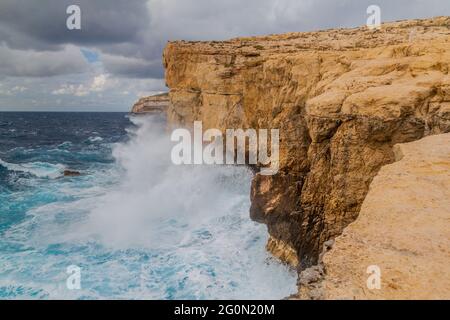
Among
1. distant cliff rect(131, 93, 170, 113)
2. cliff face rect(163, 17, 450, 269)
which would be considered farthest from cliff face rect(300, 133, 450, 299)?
distant cliff rect(131, 93, 170, 113)

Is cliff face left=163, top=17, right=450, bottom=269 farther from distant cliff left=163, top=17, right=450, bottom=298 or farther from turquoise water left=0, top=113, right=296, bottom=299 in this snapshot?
turquoise water left=0, top=113, right=296, bottom=299

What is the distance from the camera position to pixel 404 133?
29.4 ft

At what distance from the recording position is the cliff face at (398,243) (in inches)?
168

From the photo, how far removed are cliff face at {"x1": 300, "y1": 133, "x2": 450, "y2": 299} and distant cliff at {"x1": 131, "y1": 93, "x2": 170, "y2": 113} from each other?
71.1m

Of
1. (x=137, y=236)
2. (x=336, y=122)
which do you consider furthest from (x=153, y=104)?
(x=336, y=122)

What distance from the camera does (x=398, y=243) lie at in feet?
16.4

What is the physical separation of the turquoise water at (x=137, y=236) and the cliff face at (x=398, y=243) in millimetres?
6526

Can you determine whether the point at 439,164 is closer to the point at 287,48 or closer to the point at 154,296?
the point at 154,296

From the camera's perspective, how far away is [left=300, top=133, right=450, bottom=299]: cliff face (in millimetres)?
4262

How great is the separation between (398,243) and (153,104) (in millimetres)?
84517

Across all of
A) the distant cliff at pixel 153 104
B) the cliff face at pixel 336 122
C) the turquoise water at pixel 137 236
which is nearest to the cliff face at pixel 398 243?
the cliff face at pixel 336 122

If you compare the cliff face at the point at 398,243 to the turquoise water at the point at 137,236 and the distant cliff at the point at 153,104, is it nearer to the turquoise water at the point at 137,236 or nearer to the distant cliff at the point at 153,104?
the turquoise water at the point at 137,236

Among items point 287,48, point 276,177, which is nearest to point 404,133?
point 276,177
